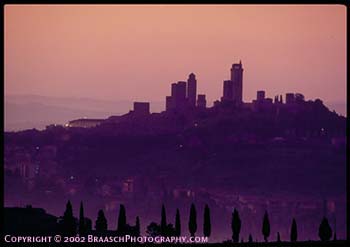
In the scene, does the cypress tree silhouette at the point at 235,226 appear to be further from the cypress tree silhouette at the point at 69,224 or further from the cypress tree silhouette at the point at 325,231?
the cypress tree silhouette at the point at 69,224

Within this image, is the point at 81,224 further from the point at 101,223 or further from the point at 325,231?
the point at 325,231

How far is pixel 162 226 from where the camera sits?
806 inches

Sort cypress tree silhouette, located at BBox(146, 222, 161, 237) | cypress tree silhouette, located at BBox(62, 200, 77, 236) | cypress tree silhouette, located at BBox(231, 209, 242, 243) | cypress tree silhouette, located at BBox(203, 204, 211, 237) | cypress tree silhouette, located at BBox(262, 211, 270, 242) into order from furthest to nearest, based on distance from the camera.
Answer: cypress tree silhouette, located at BBox(231, 209, 242, 243) < cypress tree silhouette, located at BBox(262, 211, 270, 242) < cypress tree silhouette, located at BBox(146, 222, 161, 237) < cypress tree silhouette, located at BBox(203, 204, 211, 237) < cypress tree silhouette, located at BBox(62, 200, 77, 236)

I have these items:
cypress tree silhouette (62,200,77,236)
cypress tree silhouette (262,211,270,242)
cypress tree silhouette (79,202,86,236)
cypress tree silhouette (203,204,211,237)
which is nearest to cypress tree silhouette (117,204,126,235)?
cypress tree silhouette (79,202,86,236)

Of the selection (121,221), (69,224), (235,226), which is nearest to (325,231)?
(235,226)

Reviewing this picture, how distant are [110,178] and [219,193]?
12.6 ft

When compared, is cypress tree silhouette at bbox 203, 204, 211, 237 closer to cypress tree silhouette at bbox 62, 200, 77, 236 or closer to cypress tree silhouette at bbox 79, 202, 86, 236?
cypress tree silhouette at bbox 79, 202, 86, 236

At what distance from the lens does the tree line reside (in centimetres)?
2002

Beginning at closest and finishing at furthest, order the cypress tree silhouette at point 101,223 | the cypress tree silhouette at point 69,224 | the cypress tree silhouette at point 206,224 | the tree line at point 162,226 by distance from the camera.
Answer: the cypress tree silhouette at point 69,224 < the tree line at point 162,226 < the cypress tree silhouette at point 101,223 < the cypress tree silhouette at point 206,224

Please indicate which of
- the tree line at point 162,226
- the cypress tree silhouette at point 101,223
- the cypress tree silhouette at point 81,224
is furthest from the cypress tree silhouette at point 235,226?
the cypress tree silhouette at point 81,224

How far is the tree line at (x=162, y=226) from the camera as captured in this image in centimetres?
2002

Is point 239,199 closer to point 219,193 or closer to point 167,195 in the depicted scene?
point 219,193

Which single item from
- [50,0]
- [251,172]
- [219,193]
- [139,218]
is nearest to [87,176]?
[139,218]

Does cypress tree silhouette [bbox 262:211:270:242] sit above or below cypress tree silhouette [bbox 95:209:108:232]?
below
